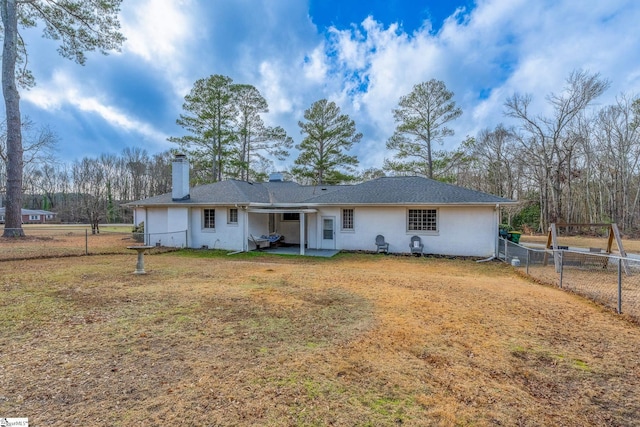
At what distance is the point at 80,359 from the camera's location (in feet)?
11.2

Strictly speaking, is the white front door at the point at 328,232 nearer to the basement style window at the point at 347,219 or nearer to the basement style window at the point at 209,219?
the basement style window at the point at 347,219

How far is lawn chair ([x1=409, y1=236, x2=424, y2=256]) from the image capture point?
13.4m

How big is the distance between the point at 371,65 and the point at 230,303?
17060 mm

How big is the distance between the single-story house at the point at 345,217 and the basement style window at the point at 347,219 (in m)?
0.05

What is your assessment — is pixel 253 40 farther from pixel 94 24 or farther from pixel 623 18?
pixel 623 18

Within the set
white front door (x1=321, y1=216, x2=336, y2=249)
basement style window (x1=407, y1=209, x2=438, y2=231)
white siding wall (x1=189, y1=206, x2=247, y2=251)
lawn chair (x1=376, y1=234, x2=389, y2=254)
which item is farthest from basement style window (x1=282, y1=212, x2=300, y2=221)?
basement style window (x1=407, y1=209, x2=438, y2=231)

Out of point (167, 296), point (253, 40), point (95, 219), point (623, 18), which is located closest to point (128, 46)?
point (253, 40)

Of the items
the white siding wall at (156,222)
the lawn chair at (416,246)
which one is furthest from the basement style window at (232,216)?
the lawn chair at (416,246)

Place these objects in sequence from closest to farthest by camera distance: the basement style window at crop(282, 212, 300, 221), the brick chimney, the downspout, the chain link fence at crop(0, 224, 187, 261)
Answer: the chain link fence at crop(0, 224, 187, 261) → the downspout → the brick chimney → the basement style window at crop(282, 212, 300, 221)

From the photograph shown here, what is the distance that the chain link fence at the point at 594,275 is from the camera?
6031 mm

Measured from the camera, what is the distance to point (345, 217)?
14.8m

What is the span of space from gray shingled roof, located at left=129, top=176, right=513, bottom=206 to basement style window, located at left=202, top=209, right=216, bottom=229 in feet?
2.07

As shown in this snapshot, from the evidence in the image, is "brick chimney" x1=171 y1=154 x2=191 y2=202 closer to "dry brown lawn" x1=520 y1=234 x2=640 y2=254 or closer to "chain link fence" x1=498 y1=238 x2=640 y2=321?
"chain link fence" x1=498 y1=238 x2=640 y2=321

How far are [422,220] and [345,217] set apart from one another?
360 centimetres
